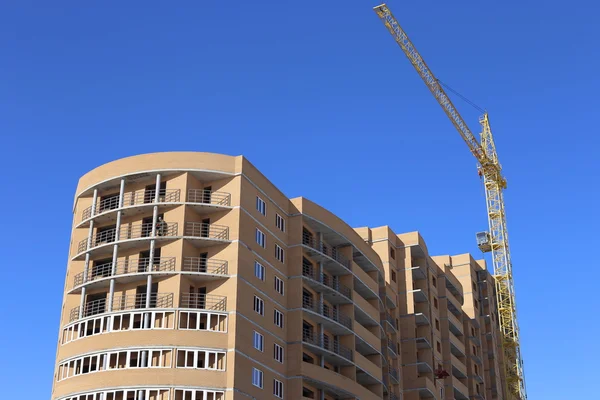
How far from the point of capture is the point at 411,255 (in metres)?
105

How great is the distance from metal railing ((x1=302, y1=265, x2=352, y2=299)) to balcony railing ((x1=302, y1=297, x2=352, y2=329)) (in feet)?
6.21

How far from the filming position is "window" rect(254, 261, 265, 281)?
235ft

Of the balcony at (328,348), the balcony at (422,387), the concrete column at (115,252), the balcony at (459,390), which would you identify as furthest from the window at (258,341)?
the balcony at (459,390)

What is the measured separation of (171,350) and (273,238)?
1525cm

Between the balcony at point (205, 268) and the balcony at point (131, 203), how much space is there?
5.10 m

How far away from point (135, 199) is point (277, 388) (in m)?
19.6

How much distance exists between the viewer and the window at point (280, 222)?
3034 inches

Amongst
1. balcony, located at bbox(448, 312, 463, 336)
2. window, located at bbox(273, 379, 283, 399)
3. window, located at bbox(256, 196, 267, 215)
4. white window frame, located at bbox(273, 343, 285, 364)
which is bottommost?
window, located at bbox(273, 379, 283, 399)

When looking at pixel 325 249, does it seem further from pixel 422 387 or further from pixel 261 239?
pixel 422 387

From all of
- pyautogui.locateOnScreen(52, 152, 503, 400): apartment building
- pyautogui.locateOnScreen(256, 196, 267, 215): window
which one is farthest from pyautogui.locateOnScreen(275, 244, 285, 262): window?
pyautogui.locateOnScreen(256, 196, 267, 215): window

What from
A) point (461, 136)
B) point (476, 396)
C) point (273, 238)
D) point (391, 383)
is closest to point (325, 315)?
point (273, 238)

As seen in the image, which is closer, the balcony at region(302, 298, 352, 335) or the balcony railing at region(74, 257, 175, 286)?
the balcony railing at region(74, 257, 175, 286)

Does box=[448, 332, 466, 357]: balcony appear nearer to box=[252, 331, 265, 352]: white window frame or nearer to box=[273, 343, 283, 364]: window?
box=[273, 343, 283, 364]: window

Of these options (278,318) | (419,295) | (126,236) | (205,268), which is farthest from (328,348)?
(419,295)
